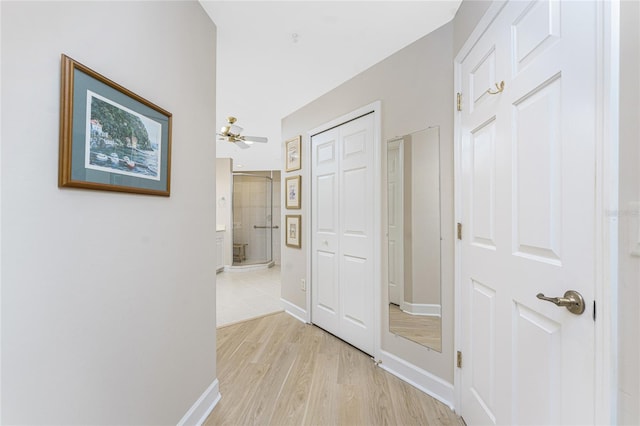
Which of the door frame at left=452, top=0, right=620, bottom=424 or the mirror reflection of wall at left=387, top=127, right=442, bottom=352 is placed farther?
the mirror reflection of wall at left=387, top=127, right=442, bottom=352

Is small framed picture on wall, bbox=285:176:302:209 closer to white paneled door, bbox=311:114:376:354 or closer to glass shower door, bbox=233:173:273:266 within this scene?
white paneled door, bbox=311:114:376:354

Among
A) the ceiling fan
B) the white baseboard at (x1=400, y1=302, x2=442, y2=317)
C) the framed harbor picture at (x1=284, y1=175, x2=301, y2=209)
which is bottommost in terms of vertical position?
the white baseboard at (x1=400, y1=302, x2=442, y2=317)

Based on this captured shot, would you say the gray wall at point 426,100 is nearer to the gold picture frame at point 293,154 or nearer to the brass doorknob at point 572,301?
the gold picture frame at point 293,154

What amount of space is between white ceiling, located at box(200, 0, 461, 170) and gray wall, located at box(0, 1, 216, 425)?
350 mm

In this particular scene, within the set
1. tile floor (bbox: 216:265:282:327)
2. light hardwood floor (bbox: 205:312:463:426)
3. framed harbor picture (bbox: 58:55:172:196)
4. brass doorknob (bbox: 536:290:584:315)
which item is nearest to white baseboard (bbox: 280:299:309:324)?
tile floor (bbox: 216:265:282:327)

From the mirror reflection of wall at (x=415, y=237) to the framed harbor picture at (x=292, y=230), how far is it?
1.31m

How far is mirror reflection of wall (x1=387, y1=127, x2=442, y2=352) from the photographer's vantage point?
1.86 meters

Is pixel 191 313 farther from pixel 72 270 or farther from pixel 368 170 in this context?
pixel 368 170

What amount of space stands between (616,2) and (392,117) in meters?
1.48

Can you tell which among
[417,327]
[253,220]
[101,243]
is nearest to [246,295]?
[253,220]

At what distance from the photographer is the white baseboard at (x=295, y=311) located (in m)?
3.14

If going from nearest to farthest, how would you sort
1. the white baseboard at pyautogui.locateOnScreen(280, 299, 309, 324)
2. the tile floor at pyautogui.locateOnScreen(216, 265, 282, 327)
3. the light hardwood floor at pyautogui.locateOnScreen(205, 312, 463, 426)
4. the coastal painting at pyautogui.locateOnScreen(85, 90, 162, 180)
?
1. the coastal painting at pyautogui.locateOnScreen(85, 90, 162, 180)
2. the light hardwood floor at pyautogui.locateOnScreen(205, 312, 463, 426)
3. the white baseboard at pyautogui.locateOnScreen(280, 299, 309, 324)
4. the tile floor at pyautogui.locateOnScreen(216, 265, 282, 327)

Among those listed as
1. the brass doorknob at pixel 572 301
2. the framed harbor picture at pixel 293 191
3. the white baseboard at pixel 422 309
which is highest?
the framed harbor picture at pixel 293 191

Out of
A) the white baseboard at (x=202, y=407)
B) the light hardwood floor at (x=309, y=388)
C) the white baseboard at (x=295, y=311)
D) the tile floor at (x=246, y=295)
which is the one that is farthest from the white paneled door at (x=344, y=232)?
the white baseboard at (x=202, y=407)
